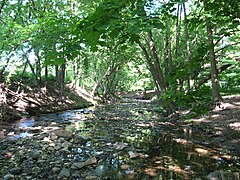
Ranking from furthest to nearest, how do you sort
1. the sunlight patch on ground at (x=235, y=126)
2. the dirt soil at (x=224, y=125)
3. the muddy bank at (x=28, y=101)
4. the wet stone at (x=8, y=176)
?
the muddy bank at (x=28, y=101) → the sunlight patch on ground at (x=235, y=126) → the dirt soil at (x=224, y=125) → the wet stone at (x=8, y=176)

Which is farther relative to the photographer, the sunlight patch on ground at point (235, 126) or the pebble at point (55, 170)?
the sunlight patch on ground at point (235, 126)

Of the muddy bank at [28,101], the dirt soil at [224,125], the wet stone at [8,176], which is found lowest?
the wet stone at [8,176]

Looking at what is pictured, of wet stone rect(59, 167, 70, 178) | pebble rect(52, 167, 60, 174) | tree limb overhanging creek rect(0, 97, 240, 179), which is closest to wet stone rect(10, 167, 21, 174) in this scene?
tree limb overhanging creek rect(0, 97, 240, 179)

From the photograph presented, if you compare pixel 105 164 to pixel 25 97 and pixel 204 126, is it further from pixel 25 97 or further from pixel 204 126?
pixel 25 97

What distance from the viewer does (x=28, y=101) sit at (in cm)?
1488

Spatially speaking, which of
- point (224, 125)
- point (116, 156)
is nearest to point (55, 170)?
point (116, 156)

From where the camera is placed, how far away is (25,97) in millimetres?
14672

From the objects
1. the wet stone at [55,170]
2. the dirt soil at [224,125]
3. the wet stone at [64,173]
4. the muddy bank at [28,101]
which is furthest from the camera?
the muddy bank at [28,101]

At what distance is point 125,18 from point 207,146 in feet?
18.3

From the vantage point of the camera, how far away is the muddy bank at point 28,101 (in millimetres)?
11961

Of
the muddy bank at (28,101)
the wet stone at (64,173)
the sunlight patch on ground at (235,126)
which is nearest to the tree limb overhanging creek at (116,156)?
the wet stone at (64,173)

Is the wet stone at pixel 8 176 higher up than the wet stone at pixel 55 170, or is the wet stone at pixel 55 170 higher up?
the wet stone at pixel 8 176

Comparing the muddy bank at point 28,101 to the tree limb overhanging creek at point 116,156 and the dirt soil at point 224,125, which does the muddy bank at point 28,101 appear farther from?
the dirt soil at point 224,125

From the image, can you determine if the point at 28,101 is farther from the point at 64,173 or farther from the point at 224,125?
the point at 224,125
